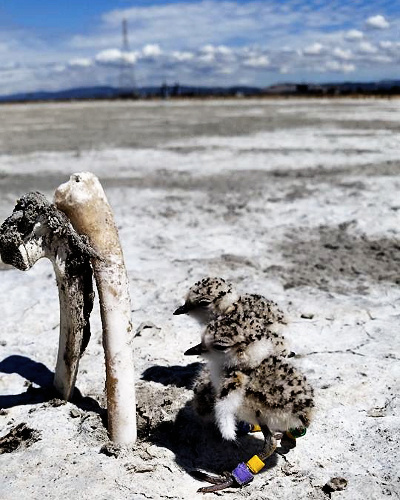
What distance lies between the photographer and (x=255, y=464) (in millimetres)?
3496

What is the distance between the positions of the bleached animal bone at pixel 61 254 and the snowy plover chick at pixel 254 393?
36.2 inches

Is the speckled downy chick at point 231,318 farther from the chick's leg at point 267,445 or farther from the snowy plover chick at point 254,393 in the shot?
the chick's leg at point 267,445

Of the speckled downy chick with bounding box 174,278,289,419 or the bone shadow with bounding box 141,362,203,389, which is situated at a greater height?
the speckled downy chick with bounding box 174,278,289,419

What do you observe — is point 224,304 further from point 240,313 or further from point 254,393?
point 254,393

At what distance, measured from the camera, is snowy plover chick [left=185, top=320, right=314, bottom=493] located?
3551 millimetres

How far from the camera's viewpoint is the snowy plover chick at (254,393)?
3.55 metres

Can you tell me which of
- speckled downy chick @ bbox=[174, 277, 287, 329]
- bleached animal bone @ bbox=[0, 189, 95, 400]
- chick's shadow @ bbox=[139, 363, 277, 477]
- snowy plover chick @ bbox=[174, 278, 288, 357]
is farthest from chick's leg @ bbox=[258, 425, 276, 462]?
bleached animal bone @ bbox=[0, 189, 95, 400]

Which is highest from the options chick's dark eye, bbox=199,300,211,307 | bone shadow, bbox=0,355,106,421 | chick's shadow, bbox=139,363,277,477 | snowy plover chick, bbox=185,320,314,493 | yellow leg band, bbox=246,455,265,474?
chick's dark eye, bbox=199,300,211,307

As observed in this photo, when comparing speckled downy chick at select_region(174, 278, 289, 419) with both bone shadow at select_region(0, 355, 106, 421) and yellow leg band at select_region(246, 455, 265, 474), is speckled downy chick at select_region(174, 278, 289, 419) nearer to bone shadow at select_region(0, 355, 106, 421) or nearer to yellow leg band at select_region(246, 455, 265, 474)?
yellow leg band at select_region(246, 455, 265, 474)

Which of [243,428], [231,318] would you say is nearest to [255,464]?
[243,428]

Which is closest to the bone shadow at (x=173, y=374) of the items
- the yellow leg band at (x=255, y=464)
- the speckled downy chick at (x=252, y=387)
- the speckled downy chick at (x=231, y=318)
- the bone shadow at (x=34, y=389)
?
the speckled downy chick at (x=231, y=318)

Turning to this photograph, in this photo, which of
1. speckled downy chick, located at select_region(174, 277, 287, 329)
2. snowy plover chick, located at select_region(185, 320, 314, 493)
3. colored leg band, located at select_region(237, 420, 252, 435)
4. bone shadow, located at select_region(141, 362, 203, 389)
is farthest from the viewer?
bone shadow, located at select_region(141, 362, 203, 389)

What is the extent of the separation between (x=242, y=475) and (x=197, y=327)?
233 centimetres

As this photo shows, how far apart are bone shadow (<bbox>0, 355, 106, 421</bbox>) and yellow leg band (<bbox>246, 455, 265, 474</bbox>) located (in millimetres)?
1204
